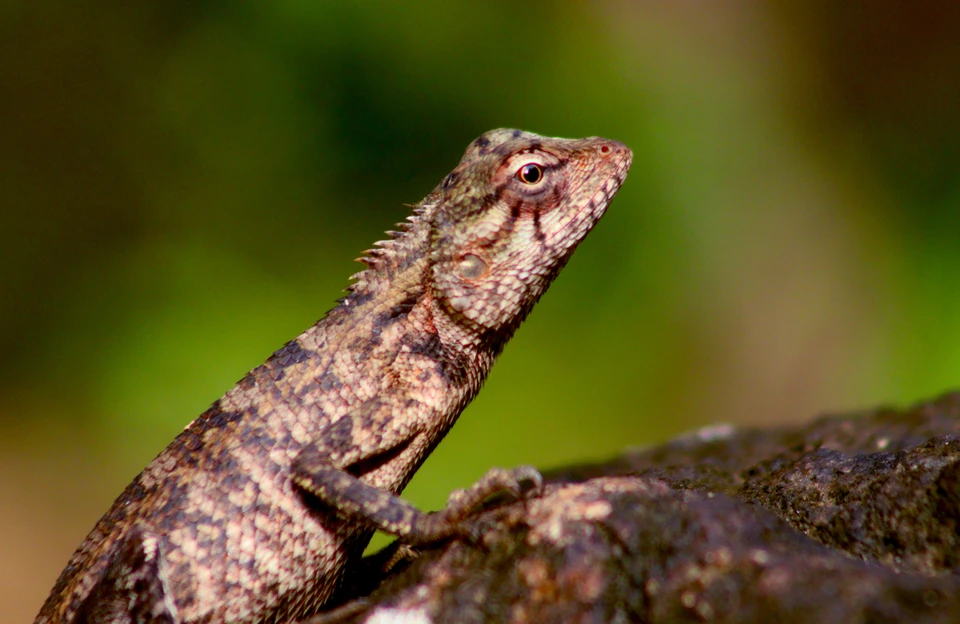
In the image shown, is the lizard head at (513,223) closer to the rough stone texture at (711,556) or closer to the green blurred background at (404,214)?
the rough stone texture at (711,556)

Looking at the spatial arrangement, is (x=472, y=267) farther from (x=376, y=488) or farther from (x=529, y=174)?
(x=376, y=488)

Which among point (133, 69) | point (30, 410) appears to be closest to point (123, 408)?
point (30, 410)

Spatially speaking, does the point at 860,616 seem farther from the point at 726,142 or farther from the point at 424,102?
the point at 726,142

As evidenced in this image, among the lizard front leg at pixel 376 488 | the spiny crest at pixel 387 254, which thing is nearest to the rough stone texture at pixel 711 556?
the lizard front leg at pixel 376 488

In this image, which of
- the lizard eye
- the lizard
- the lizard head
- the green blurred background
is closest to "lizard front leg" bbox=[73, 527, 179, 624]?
the lizard

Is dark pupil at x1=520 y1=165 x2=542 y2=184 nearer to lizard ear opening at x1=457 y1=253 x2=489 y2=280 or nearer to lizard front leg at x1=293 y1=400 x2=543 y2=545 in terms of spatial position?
lizard ear opening at x1=457 y1=253 x2=489 y2=280

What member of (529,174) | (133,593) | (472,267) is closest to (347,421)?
(472,267)
